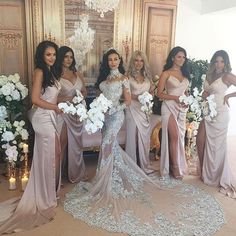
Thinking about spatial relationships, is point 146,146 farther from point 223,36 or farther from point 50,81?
point 223,36

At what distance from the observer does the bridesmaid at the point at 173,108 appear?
12.1ft

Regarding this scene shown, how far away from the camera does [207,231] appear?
2.61 meters

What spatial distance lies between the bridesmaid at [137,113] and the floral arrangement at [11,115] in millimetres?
1310

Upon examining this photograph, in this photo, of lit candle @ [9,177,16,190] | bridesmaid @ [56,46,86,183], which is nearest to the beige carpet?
lit candle @ [9,177,16,190]

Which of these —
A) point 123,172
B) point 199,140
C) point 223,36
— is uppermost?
point 223,36

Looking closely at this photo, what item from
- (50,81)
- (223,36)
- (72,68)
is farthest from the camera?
(223,36)

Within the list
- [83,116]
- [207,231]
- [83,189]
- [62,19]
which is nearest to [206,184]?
[207,231]

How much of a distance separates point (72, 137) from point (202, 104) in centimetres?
166

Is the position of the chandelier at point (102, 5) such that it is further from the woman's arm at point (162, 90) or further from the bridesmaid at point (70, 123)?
the woman's arm at point (162, 90)

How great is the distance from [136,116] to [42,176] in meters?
1.46

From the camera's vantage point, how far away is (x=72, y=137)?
359 cm

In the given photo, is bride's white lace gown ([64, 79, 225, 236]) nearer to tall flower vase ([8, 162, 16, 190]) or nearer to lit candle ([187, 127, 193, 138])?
tall flower vase ([8, 162, 16, 190])

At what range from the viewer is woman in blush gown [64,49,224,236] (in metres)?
2.68

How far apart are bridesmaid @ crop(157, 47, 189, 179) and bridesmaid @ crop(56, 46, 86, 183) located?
1.07 m
